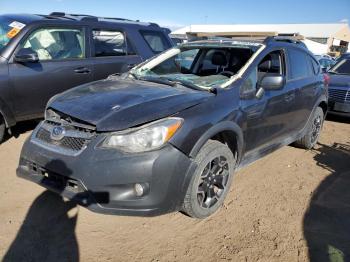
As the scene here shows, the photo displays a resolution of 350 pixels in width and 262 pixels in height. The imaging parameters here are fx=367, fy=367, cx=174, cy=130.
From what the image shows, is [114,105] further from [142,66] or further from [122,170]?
[142,66]

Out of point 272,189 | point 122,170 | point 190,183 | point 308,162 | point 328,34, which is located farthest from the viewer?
point 328,34

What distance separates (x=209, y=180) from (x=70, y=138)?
1.35 meters

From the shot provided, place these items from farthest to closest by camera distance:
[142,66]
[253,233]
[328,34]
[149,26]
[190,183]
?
[328,34] < [149,26] < [142,66] < [253,233] < [190,183]

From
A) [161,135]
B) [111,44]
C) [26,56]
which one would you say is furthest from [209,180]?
[111,44]

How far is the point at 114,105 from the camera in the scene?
329cm

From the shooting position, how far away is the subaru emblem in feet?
10.6

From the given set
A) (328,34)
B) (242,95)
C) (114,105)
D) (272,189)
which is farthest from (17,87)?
(328,34)

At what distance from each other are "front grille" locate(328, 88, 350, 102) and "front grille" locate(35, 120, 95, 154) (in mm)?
6953

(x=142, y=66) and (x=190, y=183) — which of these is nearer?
(x=190, y=183)

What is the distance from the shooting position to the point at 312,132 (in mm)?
5824

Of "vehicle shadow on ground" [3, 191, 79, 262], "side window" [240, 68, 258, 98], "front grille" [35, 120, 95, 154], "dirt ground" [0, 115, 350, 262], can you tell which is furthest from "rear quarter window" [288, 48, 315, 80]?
"vehicle shadow on ground" [3, 191, 79, 262]

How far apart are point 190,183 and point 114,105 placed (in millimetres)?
969

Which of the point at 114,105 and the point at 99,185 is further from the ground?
the point at 114,105

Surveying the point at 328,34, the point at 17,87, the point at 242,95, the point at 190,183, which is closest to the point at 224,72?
the point at 242,95
